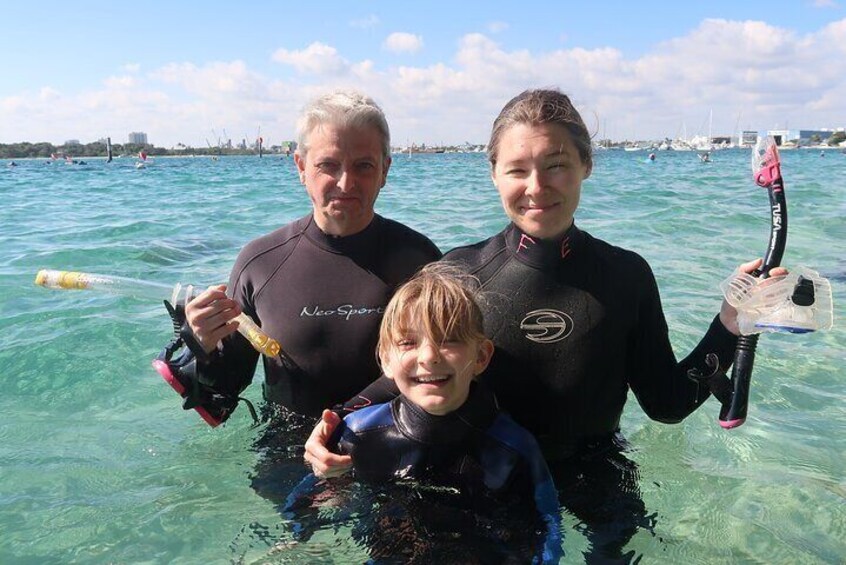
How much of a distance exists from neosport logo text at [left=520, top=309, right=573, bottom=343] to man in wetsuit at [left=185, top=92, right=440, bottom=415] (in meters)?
0.62

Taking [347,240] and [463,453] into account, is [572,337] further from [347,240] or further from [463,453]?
[347,240]

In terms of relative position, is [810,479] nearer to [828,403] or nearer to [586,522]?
[828,403]

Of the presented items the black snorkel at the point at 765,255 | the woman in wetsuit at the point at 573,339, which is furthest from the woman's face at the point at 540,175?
the black snorkel at the point at 765,255

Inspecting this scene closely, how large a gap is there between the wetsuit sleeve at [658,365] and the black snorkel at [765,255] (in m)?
0.20

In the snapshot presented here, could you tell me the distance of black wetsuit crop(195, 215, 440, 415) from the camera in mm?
2701

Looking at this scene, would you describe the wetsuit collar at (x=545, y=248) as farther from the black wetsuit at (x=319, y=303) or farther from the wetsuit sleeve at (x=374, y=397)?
the wetsuit sleeve at (x=374, y=397)

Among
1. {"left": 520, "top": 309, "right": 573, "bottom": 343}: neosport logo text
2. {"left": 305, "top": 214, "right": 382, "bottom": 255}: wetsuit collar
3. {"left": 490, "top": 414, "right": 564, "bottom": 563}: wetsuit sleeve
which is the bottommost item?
{"left": 490, "top": 414, "right": 564, "bottom": 563}: wetsuit sleeve

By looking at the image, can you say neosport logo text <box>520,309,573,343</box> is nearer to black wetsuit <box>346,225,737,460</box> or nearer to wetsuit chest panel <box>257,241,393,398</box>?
black wetsuit <box>346,225,737,460</box>

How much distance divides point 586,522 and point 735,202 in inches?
667

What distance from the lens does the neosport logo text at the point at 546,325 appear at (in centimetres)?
234

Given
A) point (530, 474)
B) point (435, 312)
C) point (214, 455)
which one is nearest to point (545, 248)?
point (435, 312)

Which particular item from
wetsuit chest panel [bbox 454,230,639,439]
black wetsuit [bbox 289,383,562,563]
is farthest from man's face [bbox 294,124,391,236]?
black wetsuit [bbox 289,383,562,563]

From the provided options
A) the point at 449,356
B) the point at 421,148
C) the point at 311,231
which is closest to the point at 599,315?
the point at 449,356

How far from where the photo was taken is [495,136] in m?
2.31
